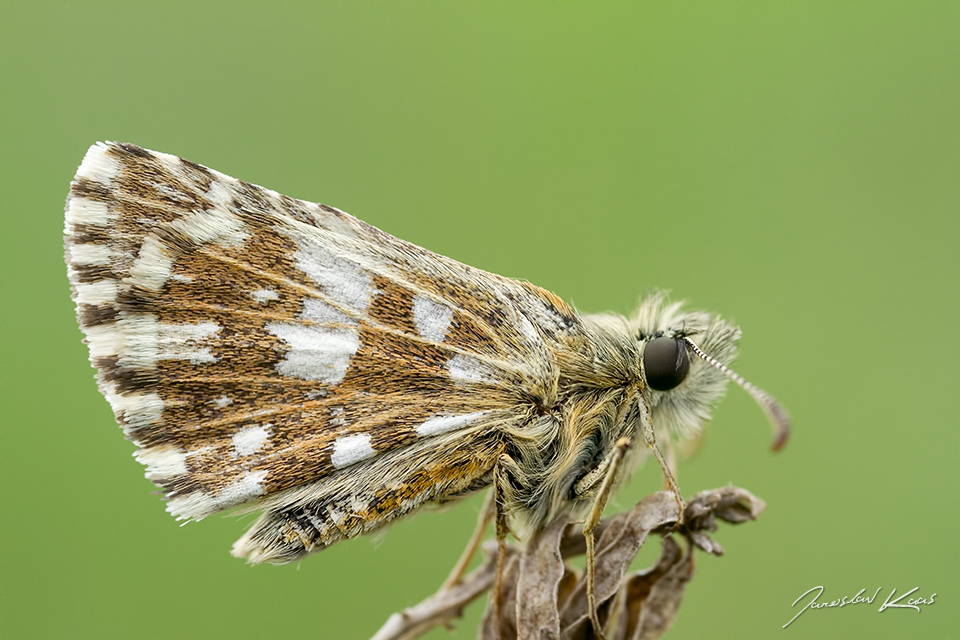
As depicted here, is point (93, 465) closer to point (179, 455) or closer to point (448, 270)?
point (179, 455)

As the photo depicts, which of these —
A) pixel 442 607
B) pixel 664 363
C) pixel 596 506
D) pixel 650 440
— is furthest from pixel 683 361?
pixel 442 607

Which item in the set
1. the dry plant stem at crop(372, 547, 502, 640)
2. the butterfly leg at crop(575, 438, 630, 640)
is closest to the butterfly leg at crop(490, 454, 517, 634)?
the dry plant stem at crop(372, 547, 502, 640)

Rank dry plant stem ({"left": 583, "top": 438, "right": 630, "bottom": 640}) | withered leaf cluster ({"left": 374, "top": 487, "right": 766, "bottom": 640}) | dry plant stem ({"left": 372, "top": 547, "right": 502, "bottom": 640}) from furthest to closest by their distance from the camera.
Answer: dry plant stem ({"left": 372, "top": 547, "right": 502, "bottom": 640}) → withered leaf cluster ({"left": 374, "top": 487, "right": 766, "bottom": 640}) → dry plant stem ({"left": 583, "top": 438, "right": 630, "bottom": 640})

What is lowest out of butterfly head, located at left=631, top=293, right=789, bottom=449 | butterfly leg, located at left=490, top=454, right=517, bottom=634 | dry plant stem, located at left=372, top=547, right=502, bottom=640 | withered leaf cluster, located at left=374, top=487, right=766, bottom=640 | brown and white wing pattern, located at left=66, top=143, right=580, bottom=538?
withered leaf cluster, located at left=374, top=487, right=766, bottom=640

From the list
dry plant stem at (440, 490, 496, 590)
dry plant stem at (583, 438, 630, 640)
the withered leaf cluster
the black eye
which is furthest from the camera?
dry plant stem at (440, 490, 496, 590)

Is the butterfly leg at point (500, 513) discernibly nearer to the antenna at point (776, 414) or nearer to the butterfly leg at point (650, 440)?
the butterfly leg at point (650, 440)

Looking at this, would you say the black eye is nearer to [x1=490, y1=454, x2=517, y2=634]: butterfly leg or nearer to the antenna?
the antenna

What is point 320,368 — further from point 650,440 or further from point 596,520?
point 650,440
